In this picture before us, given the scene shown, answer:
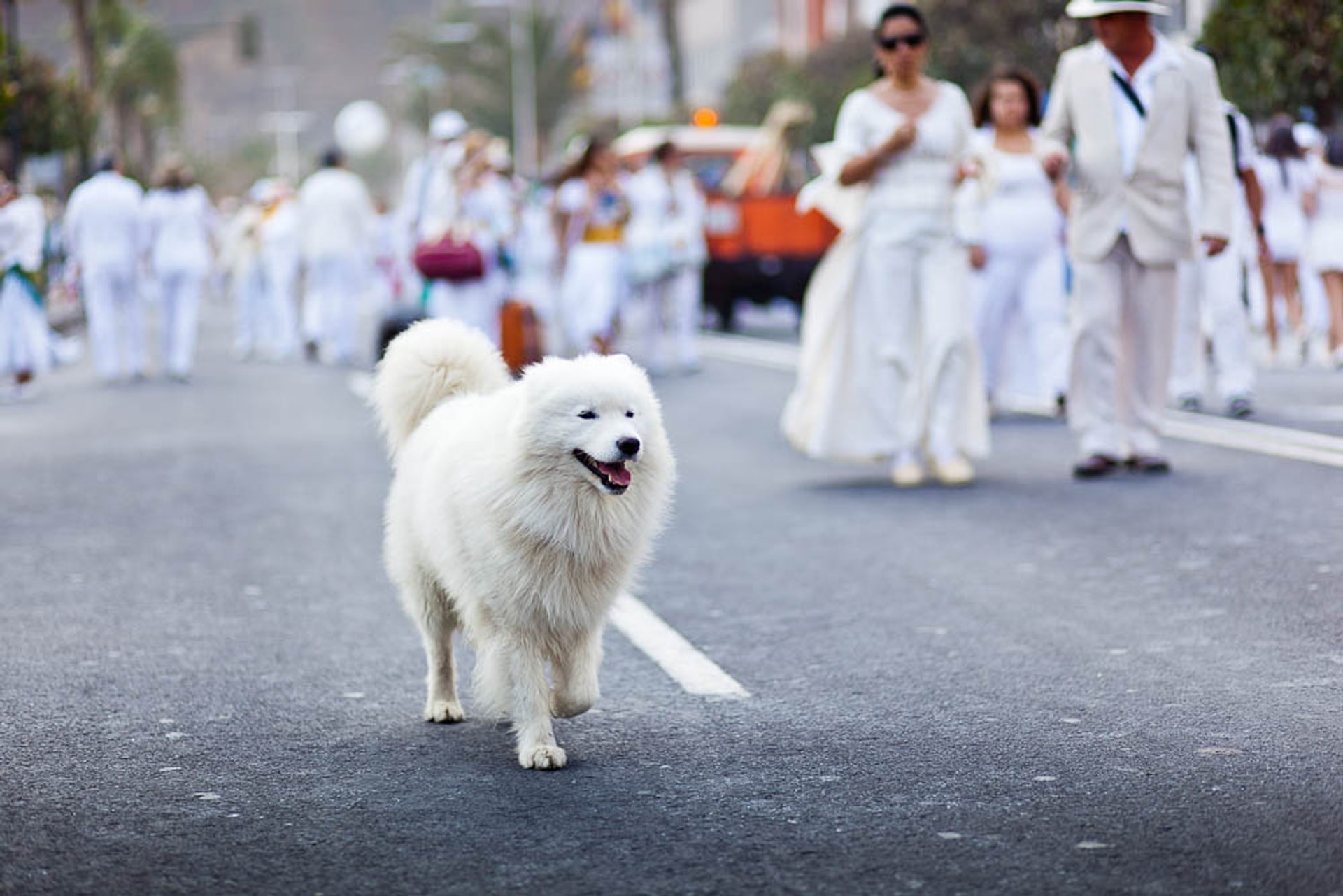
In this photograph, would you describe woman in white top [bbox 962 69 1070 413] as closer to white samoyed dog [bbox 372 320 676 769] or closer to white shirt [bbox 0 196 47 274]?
white samoyed dog [bbox 372 320 676 769]

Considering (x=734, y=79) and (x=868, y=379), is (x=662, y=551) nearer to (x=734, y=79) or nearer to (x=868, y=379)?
(x=868, y=379)

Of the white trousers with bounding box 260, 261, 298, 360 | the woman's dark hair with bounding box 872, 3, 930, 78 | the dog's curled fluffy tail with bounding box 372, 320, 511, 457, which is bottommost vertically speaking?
the white trousers with bounding box 260, 261, 298, 360

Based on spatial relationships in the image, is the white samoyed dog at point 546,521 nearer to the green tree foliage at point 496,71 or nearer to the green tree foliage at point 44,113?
the green tree foliage at point 44,113

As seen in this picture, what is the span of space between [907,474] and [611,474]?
598 cm

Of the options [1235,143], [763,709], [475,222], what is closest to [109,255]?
[475,222]

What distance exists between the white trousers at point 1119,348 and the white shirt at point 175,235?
40.9 feet

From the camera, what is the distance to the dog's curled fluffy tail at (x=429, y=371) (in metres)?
6.29

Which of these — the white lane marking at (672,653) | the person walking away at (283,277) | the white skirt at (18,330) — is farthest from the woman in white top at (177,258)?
the white lane marking at (672,653)

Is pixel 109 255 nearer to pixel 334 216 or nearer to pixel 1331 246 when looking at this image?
pixel 334 216

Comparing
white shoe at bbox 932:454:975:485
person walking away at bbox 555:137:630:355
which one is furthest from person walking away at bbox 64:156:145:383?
white shoe at bbox 932:454:975:485

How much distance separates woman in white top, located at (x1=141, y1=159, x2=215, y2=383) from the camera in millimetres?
21719

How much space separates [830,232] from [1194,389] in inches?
511

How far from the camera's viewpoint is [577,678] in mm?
5594

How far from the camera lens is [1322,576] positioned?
26.4 feet
